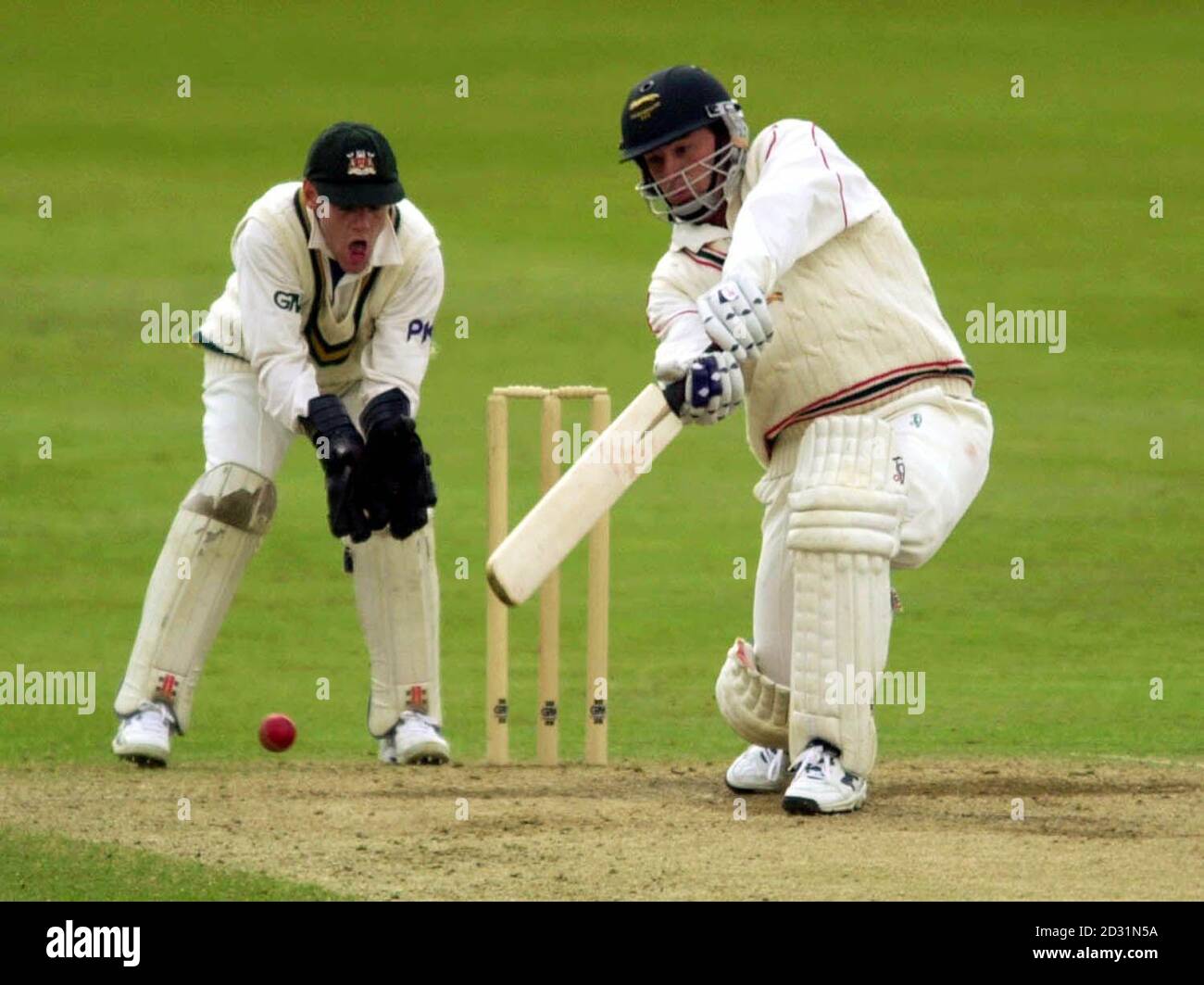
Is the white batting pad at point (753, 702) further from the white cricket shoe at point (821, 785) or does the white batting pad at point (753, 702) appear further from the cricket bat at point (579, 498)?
the cricket bat at point (579, 498)

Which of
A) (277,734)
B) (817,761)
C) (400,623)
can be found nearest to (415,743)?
(400,623)

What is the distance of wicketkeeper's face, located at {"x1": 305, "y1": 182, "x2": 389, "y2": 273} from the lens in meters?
5.93

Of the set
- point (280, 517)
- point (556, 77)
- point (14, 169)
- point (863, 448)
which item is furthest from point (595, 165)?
point (863, 448)

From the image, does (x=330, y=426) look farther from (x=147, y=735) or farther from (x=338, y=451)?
(x=147, y=735)

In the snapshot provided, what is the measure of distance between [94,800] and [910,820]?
175 cm

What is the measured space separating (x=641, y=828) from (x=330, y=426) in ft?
4.68

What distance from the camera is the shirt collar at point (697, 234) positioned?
17.7 feet

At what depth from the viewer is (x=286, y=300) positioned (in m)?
5.98

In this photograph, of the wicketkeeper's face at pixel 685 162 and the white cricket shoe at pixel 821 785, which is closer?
the white cricket shoe at pixel 821 785

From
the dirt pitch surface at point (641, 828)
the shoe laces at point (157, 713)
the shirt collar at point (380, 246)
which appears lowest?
the dirt pitch surface at point (641, 828)

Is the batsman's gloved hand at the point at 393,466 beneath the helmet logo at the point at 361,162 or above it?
beneath

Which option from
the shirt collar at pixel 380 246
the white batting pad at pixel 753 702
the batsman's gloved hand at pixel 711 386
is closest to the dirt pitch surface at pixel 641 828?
the white batting pad at pixel 753 702

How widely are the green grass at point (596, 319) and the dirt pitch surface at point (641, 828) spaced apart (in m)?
0.69

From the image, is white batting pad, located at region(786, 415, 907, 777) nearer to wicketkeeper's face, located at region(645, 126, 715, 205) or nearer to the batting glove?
the batting glove
